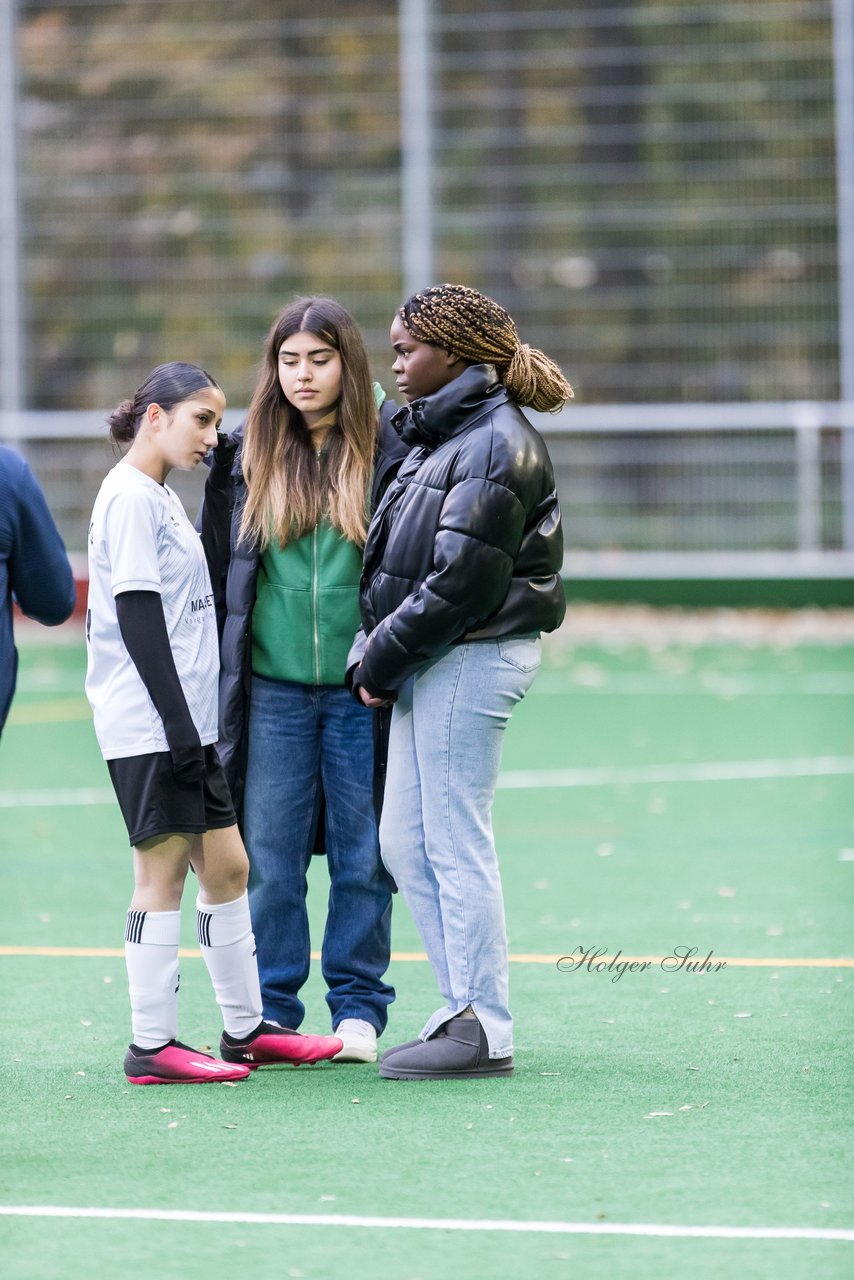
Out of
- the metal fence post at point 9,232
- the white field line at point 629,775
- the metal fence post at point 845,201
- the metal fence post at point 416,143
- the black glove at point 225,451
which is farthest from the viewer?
the metal fence post at point 9,232

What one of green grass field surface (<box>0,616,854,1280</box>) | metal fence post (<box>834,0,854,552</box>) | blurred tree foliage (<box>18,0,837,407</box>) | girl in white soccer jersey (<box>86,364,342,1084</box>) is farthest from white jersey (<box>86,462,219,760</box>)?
metal fence post (<box>834,0,854,552</box>)

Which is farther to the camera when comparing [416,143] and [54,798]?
[416,143]

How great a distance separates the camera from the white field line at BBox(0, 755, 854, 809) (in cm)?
1090

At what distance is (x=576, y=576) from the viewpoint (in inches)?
800

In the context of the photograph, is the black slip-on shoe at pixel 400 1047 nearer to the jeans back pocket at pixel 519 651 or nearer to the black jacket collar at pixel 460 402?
the jeans back pocket at pixel 519 651

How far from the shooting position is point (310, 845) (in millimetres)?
6070

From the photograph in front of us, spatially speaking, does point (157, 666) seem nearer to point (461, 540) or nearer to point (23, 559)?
point (23, 559)

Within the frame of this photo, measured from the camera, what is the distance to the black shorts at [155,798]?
538cm

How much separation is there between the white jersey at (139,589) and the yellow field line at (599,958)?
1675 millimetres

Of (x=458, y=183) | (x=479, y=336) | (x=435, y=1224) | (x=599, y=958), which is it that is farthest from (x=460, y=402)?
(x=458, y=183)

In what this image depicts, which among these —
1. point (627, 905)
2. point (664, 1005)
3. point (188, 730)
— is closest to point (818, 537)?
point (627, 905)

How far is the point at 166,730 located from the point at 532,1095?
126 centimetres

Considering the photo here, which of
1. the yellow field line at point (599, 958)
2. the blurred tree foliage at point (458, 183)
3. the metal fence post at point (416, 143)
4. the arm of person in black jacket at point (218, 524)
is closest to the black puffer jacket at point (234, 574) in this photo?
the arm of person in black jacket at point (218, 524)

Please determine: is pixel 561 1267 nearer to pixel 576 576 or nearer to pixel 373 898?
pixel 373 898
